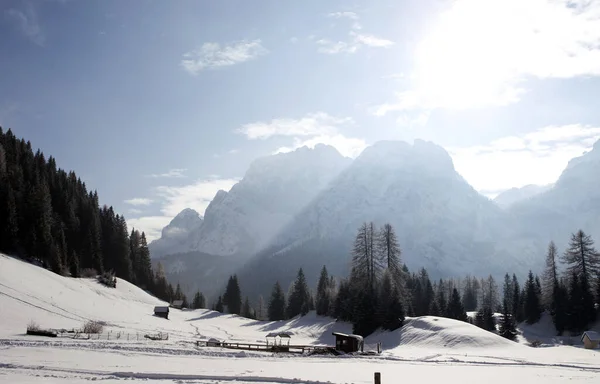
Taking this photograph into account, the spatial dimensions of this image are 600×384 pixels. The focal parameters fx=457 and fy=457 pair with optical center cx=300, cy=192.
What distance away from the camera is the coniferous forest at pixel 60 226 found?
2773 inches

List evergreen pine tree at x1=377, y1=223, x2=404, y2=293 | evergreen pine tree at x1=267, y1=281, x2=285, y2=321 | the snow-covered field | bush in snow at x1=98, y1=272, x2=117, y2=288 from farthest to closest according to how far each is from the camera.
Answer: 1. evergreen pine tree at x1=267, y1=281, x2=285, y2=321
2. bush in snow at x1=98, y1=272, x2=117, y2=288
3. evergreen pine tree at x1=377, y1=223, x2=404, y2=293
4. the snow-covered field

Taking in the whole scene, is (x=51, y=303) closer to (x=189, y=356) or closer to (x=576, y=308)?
(x=189, y=356)

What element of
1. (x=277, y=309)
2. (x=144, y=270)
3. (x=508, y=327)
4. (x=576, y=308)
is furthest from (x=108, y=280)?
(x=576, y=308)

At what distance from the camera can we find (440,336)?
52.1 meters

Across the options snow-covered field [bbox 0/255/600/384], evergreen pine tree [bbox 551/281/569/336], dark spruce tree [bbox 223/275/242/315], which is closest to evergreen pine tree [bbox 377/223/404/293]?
snow-covered field [bbox 0/255/600/384]

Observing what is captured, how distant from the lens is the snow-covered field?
2303cm

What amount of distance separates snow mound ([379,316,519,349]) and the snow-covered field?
5.1 inches

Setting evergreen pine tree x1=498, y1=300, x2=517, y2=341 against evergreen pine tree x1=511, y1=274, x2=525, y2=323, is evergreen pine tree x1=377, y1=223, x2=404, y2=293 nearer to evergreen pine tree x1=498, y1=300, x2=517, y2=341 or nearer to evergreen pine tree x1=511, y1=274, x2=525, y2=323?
evergreen pine tree x1=498, y1=300, x2=517, y2=341

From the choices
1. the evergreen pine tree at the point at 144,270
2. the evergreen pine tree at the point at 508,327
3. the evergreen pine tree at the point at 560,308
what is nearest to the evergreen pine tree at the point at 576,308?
the evergreen pine tree at the point at 560,308

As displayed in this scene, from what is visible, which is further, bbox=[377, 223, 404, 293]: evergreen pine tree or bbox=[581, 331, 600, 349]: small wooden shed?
bbox=[377, 223, 404, 293]: evergreen pine tree

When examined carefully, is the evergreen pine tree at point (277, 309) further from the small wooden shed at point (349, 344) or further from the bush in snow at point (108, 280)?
the small wooden shed at point (349, 344)

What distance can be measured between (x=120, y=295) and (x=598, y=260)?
267 ft

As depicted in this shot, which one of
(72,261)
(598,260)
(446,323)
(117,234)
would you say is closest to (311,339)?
(446,323)

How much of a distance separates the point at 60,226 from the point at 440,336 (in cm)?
6653
